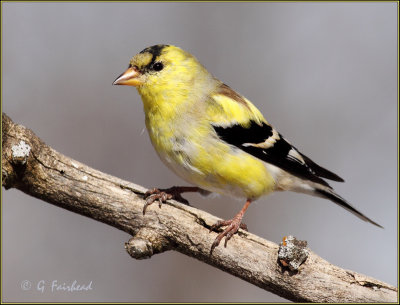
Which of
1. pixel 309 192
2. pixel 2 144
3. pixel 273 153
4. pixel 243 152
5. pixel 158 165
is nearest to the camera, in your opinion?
pixel 2 144

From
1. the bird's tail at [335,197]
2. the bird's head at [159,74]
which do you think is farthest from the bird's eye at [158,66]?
the bird's tail at [335,197]

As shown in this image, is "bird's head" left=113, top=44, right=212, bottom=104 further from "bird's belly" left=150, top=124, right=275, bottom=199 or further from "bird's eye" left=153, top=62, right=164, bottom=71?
"bird's belly" left=150, top=124, right=275, bottom=199

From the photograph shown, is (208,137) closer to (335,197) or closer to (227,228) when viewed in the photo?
(227,228)

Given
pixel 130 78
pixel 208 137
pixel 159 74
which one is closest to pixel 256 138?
pixel 208 137

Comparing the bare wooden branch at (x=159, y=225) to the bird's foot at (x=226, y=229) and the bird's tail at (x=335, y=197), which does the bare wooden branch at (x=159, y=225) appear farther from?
the bird's tail at (x=335, y=197)

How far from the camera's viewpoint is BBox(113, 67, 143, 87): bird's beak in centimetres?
375

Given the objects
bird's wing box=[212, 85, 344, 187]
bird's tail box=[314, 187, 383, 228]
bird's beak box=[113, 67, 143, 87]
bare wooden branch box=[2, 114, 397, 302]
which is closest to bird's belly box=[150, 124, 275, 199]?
bird's wing box=[212, 85, 344, 187]

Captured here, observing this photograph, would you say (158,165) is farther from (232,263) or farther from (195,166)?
(232,263)

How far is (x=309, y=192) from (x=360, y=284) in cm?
139

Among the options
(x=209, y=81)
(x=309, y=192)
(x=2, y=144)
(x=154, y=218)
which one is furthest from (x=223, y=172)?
(x=2, y=144)

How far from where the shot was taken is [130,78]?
12.4 ft

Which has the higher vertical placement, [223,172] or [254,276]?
[223,172]

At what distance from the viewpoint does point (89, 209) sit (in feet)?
10.7

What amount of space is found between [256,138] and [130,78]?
1181mm
